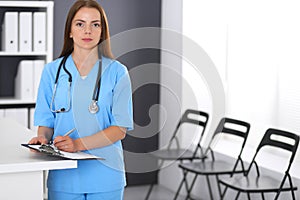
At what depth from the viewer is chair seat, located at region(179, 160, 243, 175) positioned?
4.09 m

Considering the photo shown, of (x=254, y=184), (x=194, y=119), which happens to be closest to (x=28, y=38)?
(x=194, y=119)

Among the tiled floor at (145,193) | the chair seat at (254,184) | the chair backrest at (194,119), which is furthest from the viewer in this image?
the tiled floor at (145,193)

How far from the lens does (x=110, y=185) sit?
97.7 inches

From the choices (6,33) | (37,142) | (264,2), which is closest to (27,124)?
(6,33)

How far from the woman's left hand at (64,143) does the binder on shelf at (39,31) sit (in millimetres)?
2468

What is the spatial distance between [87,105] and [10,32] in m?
2.46

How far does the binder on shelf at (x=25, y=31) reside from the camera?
4.66m

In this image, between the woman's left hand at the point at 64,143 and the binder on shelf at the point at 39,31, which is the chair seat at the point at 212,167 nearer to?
the binder on shelf at the point at 39,31

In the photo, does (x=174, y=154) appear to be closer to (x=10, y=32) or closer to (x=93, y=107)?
(x=10, y=32)

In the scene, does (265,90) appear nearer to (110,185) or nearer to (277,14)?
(277,14)

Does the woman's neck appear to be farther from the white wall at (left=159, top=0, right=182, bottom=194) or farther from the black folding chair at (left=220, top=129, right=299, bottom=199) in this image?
the white wall at (left=159, top=0, right=182, bottom=194)

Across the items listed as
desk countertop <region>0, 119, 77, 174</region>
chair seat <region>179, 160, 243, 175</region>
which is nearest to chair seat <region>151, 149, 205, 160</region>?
chair seat <region>179, 160, 243, 175</region>

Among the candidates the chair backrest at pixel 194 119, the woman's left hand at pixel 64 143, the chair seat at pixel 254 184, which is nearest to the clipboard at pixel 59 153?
the woman's left hand at pixel 64 143

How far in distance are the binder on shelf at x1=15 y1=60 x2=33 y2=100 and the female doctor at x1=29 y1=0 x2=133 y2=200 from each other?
225 centimetres
